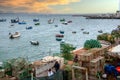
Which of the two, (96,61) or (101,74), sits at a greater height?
(96,61)

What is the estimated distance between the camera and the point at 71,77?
1442cm

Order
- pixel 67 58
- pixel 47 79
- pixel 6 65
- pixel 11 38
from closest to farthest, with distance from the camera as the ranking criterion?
pixel 47 79 < pixel 6 65 < pixel 67 58 < pixel 11 38

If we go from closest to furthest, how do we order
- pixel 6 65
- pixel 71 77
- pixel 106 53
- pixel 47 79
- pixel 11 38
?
1. pixel 47 79
2. pixel 71 77
3. pixel 6 65
4. pixel 106 53
5. pixel 11 38

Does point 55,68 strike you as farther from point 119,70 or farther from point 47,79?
point 119,70

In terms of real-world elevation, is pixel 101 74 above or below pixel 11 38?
above

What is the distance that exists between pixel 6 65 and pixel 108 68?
6577 mm

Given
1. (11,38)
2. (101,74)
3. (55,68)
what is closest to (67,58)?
(55,68)

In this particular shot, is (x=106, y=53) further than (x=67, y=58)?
No

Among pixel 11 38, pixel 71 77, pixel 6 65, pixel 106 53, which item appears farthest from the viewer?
pixel 11 38

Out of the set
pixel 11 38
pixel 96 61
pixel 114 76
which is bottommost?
pixel 11 38

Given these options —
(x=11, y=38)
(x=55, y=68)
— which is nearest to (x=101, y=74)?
(x=55, y=68)

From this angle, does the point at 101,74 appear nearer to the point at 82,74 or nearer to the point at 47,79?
the point at 82,74

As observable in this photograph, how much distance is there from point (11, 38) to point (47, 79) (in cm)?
6675

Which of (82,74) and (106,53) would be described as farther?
(106,53)
